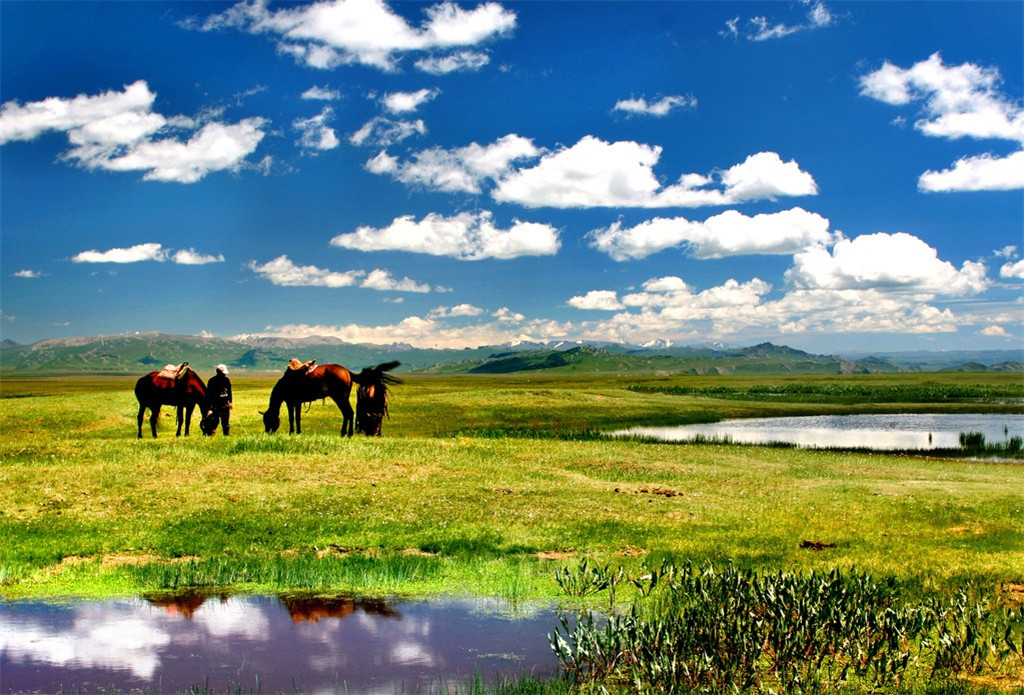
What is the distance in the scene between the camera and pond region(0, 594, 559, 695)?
10695mm

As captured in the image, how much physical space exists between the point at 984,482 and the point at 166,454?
123 feet

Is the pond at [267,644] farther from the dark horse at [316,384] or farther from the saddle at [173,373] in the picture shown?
the saddle at [173,373]

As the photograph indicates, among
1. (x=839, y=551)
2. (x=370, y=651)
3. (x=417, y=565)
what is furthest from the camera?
(x=839, y=551)

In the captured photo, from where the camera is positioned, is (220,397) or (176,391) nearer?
(220,397)

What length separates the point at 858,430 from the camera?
7194 cm

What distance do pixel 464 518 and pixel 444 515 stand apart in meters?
0.69

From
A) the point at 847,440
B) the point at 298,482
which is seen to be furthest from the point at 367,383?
the point at 847,440

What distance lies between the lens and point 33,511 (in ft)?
70.9

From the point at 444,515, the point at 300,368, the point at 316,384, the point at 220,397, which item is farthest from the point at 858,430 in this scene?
the point at 444,515

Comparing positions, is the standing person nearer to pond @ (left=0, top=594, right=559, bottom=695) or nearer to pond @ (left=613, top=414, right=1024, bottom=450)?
pond @ (left=0, top=594, right=559, bottom=695)

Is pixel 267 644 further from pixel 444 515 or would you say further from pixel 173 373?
pixel 173 373

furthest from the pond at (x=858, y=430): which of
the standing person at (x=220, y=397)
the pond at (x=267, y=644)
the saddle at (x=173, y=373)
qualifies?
the pond at (x=267, y=644)

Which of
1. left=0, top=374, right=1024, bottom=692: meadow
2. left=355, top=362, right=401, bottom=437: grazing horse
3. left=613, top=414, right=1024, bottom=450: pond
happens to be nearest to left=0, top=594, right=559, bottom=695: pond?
left=0, top=374, right=1024, bottom=692: meadow

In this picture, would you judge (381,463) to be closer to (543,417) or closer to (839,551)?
(839,551)
